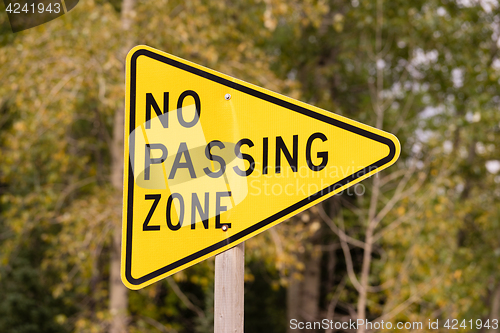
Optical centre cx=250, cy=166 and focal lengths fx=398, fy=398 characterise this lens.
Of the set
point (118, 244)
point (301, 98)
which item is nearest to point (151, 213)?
point (118, 244)

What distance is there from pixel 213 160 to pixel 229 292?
1.07 feet

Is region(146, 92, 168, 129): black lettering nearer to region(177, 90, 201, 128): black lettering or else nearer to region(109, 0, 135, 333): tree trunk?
region(177, 90, 201, 128): black lettering

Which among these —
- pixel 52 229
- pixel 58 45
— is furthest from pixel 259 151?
pixel 52 229

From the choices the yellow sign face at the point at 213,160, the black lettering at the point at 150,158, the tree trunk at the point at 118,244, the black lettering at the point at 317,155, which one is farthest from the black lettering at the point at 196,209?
the tree trunk at the point at 118,244

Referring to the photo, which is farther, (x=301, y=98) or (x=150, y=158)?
(x=301, y=98)

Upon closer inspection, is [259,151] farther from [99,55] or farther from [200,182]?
[99,55]

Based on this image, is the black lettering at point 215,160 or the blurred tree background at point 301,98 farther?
the blurred tree background at point 301,98

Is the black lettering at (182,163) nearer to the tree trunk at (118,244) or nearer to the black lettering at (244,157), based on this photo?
the black lettering at (244,157)

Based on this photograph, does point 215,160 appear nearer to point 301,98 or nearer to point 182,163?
point 182,163

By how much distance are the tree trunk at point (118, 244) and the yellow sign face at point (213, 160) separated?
2617 millimetres

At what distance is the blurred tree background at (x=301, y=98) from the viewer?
3436mm

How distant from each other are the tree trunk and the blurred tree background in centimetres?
2

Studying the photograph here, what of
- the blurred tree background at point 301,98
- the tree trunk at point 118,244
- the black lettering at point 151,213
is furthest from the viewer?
the tree trunk at point 118,244

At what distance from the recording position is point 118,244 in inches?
151
